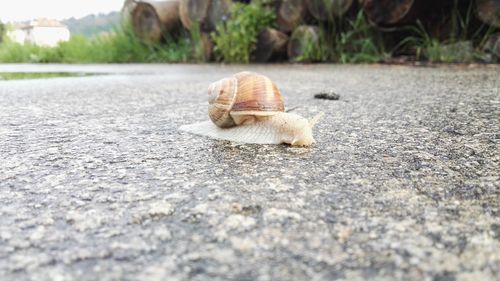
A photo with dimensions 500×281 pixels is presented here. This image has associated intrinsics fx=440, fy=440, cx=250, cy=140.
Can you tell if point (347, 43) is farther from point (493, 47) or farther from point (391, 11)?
point (493, 47)

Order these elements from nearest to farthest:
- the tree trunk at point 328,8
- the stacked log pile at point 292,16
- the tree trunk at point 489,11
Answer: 1. the tree trunk at point 489,11
2. the stacked log pile at point 292,16
3. the tree trunk at point 328,8

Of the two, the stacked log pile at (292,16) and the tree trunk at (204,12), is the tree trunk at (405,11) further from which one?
the tree trunk at (204,12)

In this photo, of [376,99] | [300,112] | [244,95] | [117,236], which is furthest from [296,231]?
[376,99]

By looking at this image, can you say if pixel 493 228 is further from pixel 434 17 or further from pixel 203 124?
pixel 434 17

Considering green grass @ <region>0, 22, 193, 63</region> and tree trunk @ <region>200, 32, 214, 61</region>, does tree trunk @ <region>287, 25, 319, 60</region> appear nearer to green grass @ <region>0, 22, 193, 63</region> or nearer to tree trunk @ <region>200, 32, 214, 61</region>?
tree trunk @ <region>200, 32, 214, 61</region>

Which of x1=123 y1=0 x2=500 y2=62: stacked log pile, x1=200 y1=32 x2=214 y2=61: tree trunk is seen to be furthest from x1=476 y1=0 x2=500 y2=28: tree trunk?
x1=200 y1=32 x2=214 y2=61: tree trunk

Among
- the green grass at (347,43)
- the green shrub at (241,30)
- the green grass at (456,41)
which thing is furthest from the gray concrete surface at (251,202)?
the green shrub at (241,30)
